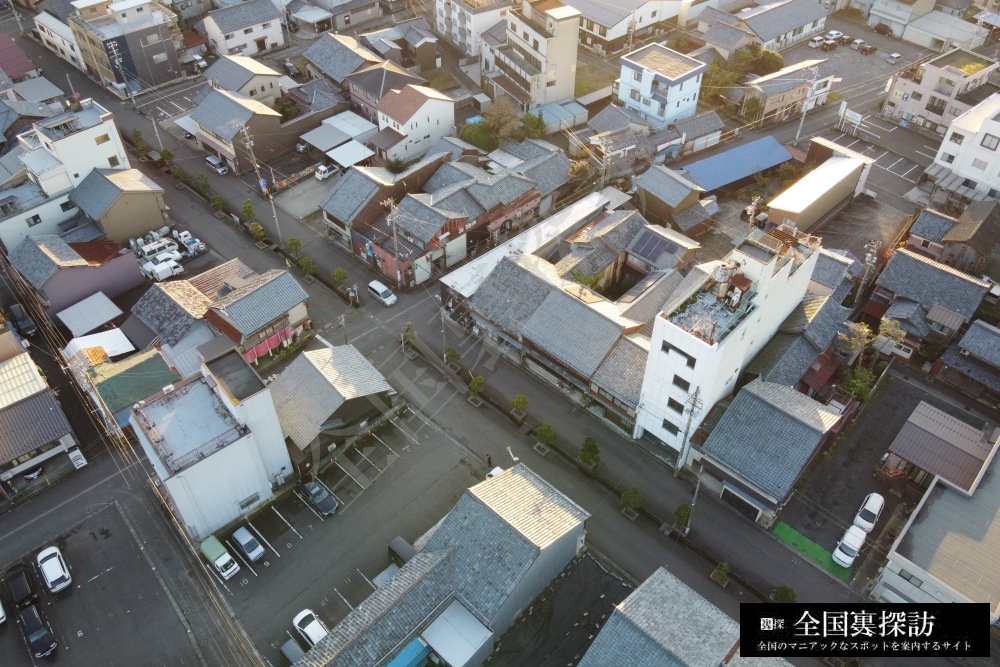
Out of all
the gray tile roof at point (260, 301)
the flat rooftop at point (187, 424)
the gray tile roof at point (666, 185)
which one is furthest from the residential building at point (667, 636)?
the gray tile roof at point (666, 185)

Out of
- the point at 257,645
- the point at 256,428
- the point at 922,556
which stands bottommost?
the point at 257,645

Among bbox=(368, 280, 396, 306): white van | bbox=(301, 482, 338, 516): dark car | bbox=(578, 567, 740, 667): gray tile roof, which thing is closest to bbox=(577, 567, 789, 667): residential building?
bbox=(578, 567, 740, 667): gray tile roof

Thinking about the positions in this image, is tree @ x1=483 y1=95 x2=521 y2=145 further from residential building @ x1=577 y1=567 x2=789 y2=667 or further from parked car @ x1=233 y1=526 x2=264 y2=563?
residential building @ x1=577 y1=567 x2=789 y2=667

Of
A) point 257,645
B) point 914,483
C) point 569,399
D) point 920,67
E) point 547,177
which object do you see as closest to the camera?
point 257,645

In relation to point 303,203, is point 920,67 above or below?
above

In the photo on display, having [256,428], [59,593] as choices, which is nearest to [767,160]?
[256,428]

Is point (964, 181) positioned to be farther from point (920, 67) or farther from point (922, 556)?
point (922, 556)
